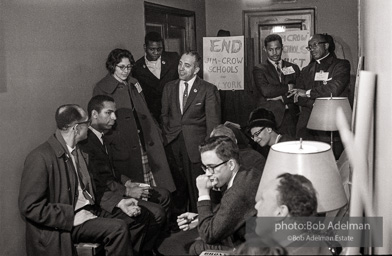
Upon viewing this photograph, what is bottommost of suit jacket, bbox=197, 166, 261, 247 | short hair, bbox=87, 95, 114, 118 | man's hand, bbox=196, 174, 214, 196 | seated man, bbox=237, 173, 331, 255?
suit jacket, bbox=197, 166, 261, 247

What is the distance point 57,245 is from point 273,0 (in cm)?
520

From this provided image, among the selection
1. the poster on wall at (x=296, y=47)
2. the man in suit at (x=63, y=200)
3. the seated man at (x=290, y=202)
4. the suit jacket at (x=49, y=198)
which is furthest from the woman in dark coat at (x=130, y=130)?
the poster on wall at (x=296, y=47)

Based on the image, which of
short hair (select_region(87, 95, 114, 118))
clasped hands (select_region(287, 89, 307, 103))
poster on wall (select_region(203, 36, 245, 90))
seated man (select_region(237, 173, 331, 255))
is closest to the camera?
seated man (select_region(237, 173, 331, 255))

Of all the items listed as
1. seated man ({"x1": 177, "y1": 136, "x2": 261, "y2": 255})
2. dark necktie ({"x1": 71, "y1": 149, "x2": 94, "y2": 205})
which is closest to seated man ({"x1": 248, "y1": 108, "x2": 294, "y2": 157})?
seated man ({"x1": 177, "y1": 136, "x2": 261, "y2": 255})

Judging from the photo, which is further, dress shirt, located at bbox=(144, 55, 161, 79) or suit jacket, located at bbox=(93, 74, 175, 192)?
dress shirt, located at bbox=(144, 55, 161, 79)

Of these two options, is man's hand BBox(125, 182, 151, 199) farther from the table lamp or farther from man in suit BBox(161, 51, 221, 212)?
the table lamp

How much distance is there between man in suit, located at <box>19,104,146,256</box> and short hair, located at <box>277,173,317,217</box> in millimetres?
1753

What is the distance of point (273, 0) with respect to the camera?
24.0ft

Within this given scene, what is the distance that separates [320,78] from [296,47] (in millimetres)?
1702

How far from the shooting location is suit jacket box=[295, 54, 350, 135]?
5.29 m

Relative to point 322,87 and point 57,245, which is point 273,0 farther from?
point 57,245

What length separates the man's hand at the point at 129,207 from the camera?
365 centimetres

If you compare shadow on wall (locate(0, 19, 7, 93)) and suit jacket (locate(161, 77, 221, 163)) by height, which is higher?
shadow on wall (locate(0, 19, 7, 93))

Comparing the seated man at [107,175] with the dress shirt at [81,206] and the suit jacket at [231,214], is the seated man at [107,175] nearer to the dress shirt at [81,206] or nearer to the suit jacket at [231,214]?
the dress shirt at [81,206]
